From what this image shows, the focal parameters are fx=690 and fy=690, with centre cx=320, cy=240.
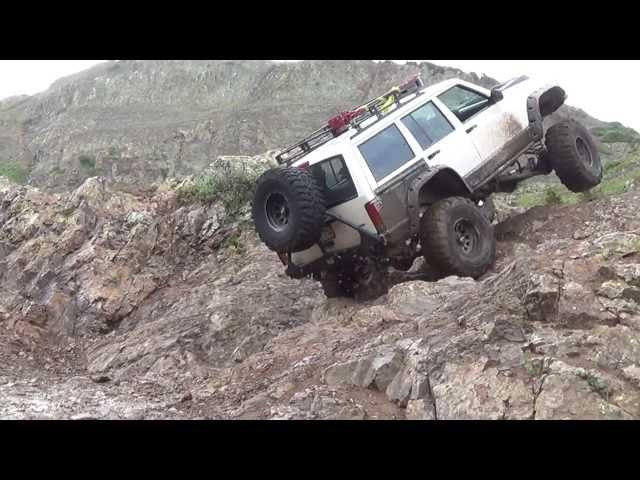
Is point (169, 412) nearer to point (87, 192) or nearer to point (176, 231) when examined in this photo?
point (176, 231)

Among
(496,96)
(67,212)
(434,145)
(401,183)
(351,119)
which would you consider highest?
(351,119)

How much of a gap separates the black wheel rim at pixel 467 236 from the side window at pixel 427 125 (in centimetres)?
101

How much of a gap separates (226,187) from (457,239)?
18.9ft

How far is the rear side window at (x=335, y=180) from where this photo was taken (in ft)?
25.3

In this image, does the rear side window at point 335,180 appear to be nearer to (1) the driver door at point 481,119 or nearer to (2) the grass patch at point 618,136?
(1) the driver door at point 481,119

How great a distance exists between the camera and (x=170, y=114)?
41.0 meters

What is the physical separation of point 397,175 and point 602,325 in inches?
134

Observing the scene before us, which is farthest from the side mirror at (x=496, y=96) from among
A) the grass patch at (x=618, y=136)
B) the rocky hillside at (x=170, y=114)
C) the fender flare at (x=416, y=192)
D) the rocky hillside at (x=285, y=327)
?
the rocky hillside at (x=170, y=114)

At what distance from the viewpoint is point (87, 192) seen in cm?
1357

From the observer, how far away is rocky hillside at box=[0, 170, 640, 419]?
470cm

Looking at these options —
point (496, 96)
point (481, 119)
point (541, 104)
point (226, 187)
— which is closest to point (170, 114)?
point (226, 187)

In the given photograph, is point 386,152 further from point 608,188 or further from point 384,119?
point 608,188

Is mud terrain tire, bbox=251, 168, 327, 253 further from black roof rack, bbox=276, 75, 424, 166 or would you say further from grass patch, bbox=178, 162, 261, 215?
grass patch, bbox=178, 162, 261, 215

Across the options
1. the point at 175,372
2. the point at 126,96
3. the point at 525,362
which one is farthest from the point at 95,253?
the point at 126,96
